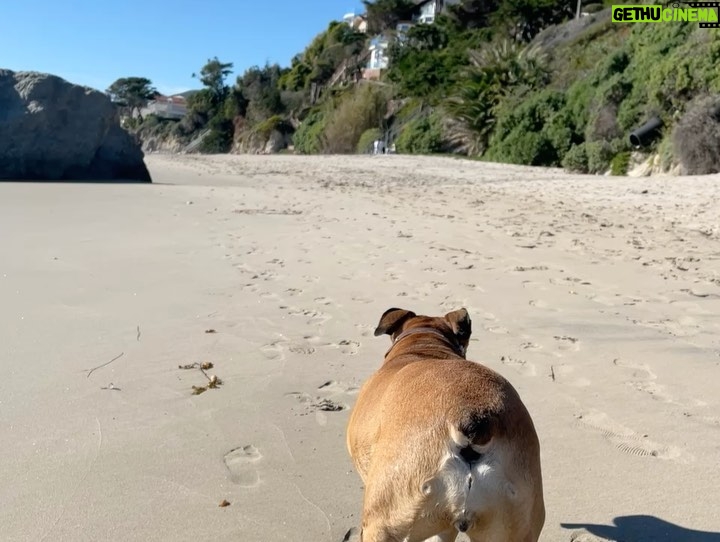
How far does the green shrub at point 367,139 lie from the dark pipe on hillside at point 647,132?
2519 centimetres

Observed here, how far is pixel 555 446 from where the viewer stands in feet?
11.4

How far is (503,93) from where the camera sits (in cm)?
2948

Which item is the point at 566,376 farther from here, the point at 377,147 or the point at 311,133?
the point at 311,133

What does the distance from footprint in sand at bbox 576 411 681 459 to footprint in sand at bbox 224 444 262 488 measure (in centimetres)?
167

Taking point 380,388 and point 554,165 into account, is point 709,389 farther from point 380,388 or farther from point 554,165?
point 554,165

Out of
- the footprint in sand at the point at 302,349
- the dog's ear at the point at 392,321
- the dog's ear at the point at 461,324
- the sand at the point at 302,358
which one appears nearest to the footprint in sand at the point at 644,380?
the sand at the point at 302,358

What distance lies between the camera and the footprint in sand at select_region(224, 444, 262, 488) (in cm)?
314

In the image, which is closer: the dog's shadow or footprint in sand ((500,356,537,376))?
the dog's shadow

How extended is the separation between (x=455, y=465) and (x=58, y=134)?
1586 centimetres

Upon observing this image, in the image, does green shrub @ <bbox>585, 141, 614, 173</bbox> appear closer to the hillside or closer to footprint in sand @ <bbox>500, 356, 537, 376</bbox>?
the hillside

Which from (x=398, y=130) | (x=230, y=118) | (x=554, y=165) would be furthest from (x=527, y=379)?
(x=230, y=118)
